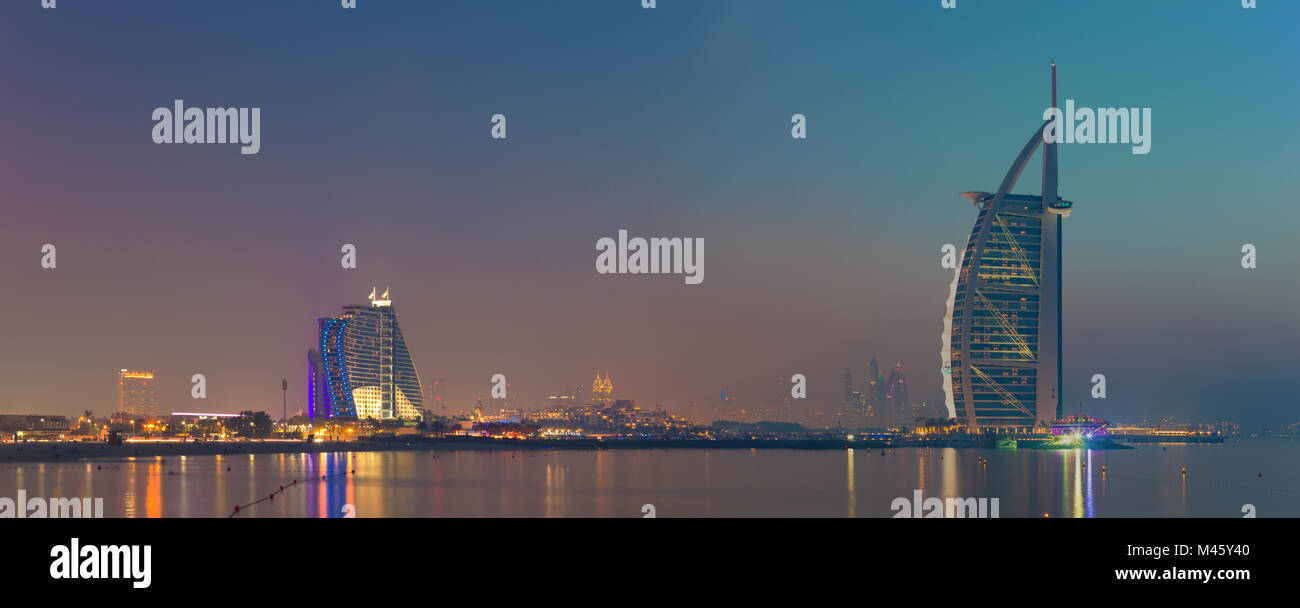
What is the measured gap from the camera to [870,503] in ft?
302

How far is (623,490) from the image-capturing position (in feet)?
347

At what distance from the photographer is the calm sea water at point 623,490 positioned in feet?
267

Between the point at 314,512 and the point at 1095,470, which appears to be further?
the point at 1095,470

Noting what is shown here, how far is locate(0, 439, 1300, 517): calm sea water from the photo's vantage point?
267 ft
